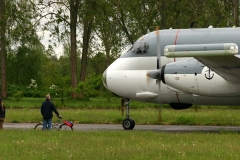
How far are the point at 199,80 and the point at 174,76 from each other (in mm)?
922

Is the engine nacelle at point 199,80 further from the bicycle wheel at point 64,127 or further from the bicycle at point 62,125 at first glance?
the bicycle wheel at point 64,127

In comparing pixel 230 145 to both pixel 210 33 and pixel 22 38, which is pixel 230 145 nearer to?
pixel 210 33

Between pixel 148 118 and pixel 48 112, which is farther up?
pixel 48 112

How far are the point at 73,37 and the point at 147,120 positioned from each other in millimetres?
21493

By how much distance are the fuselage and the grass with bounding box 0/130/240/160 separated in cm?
236

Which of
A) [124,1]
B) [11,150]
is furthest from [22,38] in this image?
[11,150]

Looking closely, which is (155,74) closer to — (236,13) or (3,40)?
(236,13)

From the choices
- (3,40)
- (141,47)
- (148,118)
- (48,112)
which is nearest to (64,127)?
(48,112)

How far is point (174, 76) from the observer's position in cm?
2120

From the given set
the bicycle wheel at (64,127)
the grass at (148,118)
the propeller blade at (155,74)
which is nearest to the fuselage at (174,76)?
the propeller blade at (155,74)

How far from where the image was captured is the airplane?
21.0 metres

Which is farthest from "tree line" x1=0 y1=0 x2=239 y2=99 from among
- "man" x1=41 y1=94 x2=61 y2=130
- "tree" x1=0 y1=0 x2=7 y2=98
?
"man" x1=41 y1=94 x2=61 y2=130

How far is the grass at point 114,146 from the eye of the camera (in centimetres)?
1474

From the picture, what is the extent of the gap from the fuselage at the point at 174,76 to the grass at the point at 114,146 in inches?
92.9
